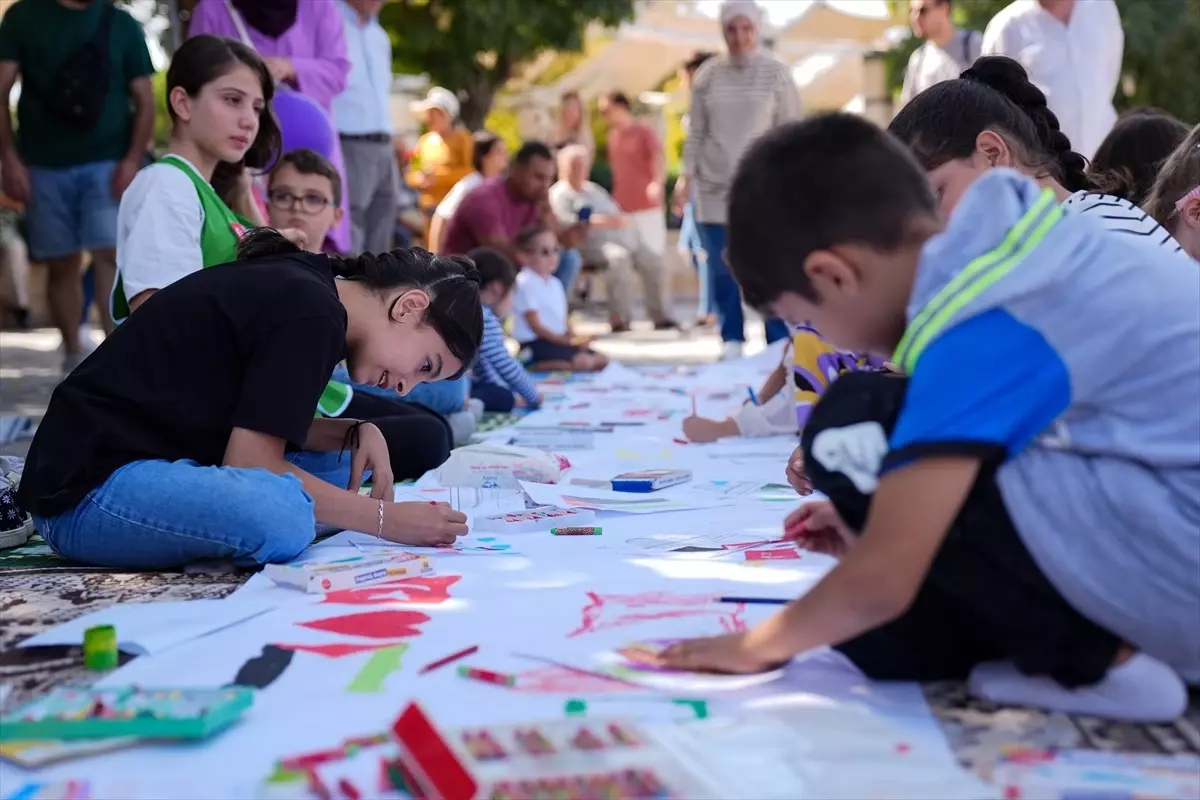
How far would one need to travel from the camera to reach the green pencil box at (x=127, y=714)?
1649 millimetres

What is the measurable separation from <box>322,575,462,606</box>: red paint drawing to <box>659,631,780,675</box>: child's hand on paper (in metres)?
0.57

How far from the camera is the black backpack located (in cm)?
558

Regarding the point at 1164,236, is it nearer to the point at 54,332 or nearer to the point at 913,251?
the point at 913,251

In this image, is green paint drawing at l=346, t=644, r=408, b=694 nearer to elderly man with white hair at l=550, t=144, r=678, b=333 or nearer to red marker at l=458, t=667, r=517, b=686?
red marker at l=458, t=667, r=517, b=686

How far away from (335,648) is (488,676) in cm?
30

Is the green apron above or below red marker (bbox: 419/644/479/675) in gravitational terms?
above

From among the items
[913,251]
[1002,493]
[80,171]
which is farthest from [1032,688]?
[80,171]

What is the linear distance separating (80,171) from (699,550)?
408 cm

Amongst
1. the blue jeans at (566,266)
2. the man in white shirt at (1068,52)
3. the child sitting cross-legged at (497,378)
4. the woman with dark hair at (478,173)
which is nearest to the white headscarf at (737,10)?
the man in white shirt at (1068,52)

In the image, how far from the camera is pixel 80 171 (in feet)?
18.8

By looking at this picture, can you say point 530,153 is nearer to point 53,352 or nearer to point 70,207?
point 70,207

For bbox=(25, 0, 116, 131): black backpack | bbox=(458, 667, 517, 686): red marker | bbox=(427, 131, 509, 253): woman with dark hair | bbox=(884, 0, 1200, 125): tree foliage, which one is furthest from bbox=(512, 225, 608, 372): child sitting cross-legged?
bbox=(884, 0, 1200, 125): tree foliage

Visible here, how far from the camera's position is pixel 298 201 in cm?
434

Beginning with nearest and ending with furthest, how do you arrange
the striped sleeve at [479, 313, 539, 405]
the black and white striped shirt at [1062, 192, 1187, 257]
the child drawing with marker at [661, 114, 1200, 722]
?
1. the child drawing with marker at [661, 114, 1200, 722]
2. the black and white striped shirt at [1062, 192, 1187, 257]
3. the striped sleeve at [479, 313, 539, 405]
